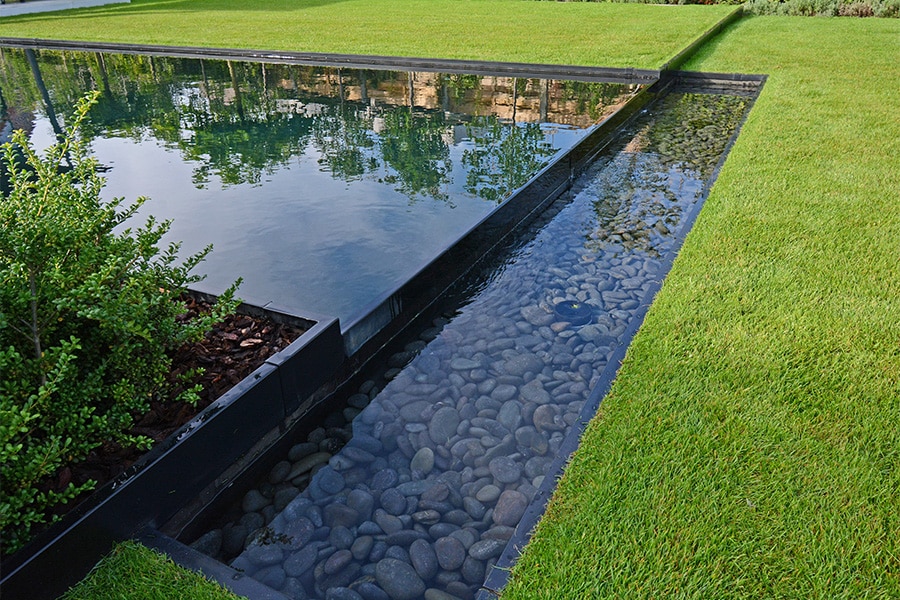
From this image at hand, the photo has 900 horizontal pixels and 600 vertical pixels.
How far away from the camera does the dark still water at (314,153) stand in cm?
438

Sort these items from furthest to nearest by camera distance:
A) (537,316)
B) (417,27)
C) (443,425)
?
(417,27) → (537,316) → (443,425)

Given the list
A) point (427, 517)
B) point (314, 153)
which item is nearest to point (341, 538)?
point (427, 517)

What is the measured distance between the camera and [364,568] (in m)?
2.17

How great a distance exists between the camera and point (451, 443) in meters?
2.74

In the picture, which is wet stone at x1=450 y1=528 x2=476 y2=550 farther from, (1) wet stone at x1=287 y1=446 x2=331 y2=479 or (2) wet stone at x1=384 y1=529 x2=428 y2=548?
(1) wet stone at x1=287 y1=446 x2=331 y2=479

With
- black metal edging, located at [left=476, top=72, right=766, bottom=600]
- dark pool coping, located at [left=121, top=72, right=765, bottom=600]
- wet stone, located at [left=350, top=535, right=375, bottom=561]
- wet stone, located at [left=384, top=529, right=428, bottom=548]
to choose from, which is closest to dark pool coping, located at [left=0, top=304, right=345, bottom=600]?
dark pool coping, located at [left=121, top=72, right=765, bottom=600]

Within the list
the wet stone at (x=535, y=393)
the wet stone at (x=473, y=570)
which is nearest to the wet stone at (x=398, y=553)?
the wet stone at (x=473, y=570)

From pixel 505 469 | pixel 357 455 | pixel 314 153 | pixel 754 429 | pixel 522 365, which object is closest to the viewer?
pixel 754 429

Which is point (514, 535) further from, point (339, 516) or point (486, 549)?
point (339, 516)

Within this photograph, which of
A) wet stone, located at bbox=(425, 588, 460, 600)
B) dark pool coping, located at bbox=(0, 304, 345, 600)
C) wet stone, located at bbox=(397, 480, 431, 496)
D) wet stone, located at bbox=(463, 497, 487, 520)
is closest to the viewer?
dark pool coping, located at bbox=(0, 304, 345, 600)

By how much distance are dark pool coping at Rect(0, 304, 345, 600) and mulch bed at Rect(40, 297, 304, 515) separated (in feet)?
0.31

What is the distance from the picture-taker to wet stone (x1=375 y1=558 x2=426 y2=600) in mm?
2062

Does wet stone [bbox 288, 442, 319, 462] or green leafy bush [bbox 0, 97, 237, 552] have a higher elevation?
green leafy bush [bbox 0, 97, 237, 552]

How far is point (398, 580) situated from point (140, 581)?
813 millimetres
